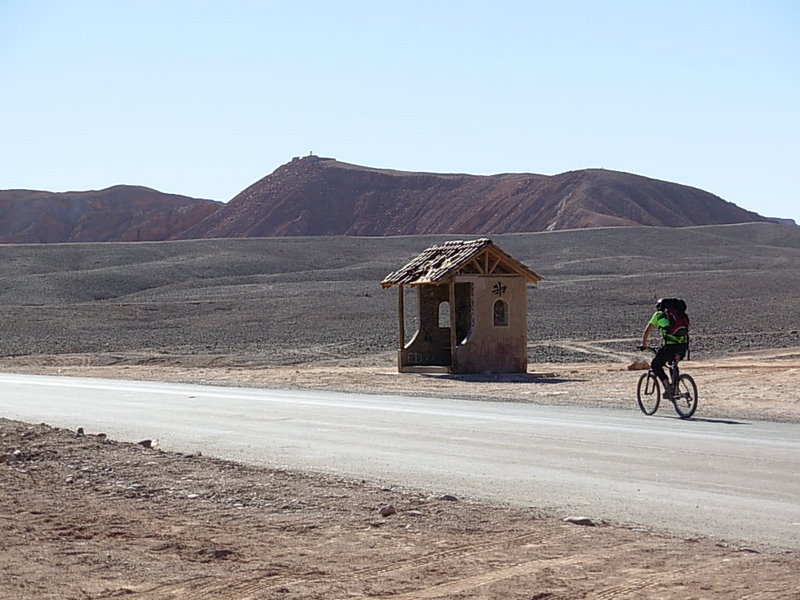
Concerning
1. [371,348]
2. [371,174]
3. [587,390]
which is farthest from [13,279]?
[371,174]

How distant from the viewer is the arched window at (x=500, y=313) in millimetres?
29438

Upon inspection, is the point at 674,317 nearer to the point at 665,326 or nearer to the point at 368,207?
the point at 665,326

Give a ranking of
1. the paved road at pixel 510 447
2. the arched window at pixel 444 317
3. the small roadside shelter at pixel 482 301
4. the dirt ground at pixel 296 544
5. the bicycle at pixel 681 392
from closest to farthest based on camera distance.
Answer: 1. the dirt ground at pixel 296 544
2. the paved road at pixel 510 447
3. the bicycle at pixel 681 392
4. the small roadside shelter at pixel 482 301
5. the arched window at pixel 444 317

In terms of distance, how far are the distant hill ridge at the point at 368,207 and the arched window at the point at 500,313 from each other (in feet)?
353

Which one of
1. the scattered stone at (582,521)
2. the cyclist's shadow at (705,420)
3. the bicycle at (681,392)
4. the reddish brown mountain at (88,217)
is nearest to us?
the scattered stone at (582,521)

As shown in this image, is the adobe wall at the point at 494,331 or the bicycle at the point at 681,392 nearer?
the bicycle at the point at 681,392

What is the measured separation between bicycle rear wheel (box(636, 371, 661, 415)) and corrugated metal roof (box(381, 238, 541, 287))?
9998 millimetres

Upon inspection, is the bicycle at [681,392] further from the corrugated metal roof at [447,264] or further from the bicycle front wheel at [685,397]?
the corrugated metal roof at [447,264]

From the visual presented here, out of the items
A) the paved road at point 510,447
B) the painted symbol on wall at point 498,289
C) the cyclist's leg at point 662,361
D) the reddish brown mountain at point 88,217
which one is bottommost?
the paved road at point 510,447

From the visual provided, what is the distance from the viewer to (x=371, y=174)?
16950 cm

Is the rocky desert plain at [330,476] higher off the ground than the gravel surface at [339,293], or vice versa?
the gravel surface at [339,293]

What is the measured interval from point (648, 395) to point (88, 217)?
155m

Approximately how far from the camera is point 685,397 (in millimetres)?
17828

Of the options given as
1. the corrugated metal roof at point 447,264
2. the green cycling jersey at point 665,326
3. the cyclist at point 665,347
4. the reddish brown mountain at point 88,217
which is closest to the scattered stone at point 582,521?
the cyclist at point 665,347
